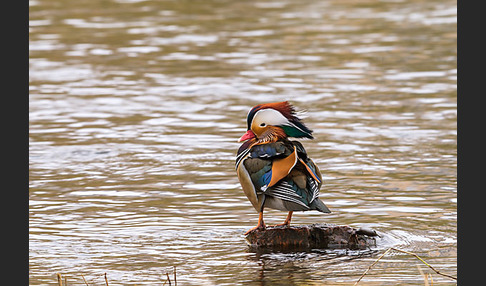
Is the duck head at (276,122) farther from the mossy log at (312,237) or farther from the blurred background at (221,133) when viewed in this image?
the blurred background at (221,133)

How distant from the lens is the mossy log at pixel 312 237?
6.74 meters

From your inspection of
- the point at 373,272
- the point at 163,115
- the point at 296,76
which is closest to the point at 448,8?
the point at 296,76

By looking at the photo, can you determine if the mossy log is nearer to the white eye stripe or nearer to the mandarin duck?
the mandarin duck

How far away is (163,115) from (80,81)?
2562 mm

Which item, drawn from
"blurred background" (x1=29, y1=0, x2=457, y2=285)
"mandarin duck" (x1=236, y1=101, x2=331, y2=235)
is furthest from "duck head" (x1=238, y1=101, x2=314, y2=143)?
"blurred background" (x1=29, y1=0, x2=457, y2=285)

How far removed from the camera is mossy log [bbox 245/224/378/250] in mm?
6738

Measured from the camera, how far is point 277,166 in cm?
661

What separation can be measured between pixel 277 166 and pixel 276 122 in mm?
416

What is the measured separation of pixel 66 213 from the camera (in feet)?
26.0

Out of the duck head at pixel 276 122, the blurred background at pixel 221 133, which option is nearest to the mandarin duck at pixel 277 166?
the duck head at pixel 276 122

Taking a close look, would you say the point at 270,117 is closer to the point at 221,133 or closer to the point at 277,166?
the point at 277,166

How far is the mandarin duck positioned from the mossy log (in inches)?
3.3

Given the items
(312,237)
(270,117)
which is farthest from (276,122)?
(312,237)

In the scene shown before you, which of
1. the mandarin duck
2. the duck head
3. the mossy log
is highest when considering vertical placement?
the duck head
